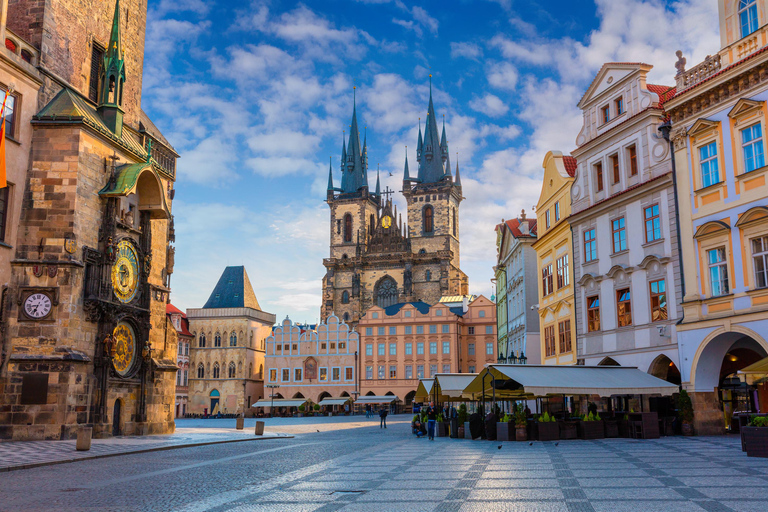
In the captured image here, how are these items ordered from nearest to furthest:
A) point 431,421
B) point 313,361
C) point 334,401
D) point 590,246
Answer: point 431,421 < point 590,246 < point 334,401 < point 313,361

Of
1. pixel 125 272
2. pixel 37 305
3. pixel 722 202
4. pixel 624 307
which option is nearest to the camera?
pixel 37 305

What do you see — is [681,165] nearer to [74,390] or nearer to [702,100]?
[702,100]

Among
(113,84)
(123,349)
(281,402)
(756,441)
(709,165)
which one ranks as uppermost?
(113,84)

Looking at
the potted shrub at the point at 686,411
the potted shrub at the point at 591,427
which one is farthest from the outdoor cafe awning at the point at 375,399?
the potted shrub at the point at 686,411

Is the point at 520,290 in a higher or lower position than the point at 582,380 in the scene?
higher

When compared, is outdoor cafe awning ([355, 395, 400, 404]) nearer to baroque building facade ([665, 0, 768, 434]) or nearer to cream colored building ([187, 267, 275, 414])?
cream colored building ([187, 267, 275, 414])

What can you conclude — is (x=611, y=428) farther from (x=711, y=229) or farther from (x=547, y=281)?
(x=547, y=281)

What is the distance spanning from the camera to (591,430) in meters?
23.6

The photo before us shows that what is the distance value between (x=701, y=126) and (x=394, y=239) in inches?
3530

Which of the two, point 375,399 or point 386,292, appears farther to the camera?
point 386,292

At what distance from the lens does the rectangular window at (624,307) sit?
90.3 feet

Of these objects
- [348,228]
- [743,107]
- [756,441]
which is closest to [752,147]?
[743,107]

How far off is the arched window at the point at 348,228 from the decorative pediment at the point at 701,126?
303 ft

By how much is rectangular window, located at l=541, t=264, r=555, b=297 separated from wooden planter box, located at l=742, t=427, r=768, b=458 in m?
20.4
